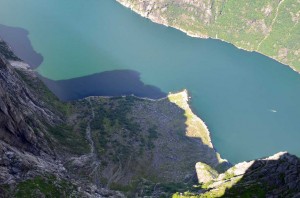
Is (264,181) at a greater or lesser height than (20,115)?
greater

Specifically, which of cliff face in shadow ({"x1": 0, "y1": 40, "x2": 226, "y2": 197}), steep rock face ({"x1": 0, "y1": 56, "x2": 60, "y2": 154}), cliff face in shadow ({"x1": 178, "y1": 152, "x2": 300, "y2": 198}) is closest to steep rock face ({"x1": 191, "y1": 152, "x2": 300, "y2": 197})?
cliff face in shadow ({"x1": 178, "y1": 152, "x2": 300, "y2": 198})

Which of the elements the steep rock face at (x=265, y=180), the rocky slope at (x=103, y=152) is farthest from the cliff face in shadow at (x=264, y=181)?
the rocky slope at (x=103, y=152)

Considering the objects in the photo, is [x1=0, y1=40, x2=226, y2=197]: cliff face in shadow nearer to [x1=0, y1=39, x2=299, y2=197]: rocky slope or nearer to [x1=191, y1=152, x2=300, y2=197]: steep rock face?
[x1=0, y1=39, x2=299, y2=197]: rocky slope

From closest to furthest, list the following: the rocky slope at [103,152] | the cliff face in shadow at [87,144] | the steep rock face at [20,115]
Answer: the rocky slope at [103,152] → the cliff face in shadow at [87,144] → the steep rock face at [20,115]

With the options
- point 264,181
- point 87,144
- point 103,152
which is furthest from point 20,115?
point 264,181

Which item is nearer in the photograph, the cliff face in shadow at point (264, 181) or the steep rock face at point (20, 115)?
the cliff face in shadow at point (264, 181)

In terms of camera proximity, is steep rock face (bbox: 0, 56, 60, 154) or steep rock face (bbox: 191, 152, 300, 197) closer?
steep rock face (bbox: 191, 152, 300, 197)

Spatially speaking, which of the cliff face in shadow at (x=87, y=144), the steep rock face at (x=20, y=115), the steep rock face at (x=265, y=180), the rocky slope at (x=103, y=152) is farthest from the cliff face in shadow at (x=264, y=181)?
the steep rock face at (x=20, y=115)

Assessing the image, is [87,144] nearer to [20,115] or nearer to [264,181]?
[20,115]

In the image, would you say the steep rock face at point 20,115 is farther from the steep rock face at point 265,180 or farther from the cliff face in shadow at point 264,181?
the steep rock face at point 265,180

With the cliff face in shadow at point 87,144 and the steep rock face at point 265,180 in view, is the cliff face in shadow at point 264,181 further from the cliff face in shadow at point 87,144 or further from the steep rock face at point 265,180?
the cliff face in shadow at point 87,144

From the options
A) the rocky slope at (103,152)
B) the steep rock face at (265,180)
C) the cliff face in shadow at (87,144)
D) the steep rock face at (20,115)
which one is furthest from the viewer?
the steep rock face at (20,115)
